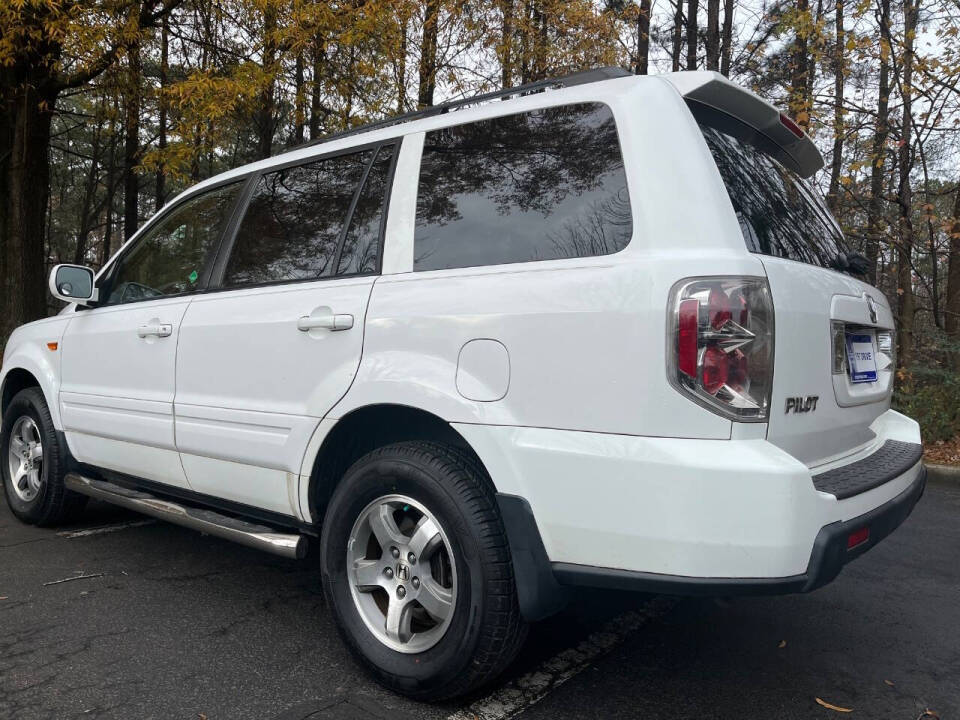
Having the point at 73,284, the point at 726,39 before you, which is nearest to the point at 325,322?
the point at 73,284

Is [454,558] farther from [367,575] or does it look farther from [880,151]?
[880,151]

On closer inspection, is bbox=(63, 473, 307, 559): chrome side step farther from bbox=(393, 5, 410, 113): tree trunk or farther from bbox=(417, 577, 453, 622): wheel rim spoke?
bbox=(393, 5, 410, 113): tree trunk

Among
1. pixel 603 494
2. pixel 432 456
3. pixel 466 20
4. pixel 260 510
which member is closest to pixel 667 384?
pixel 603 494

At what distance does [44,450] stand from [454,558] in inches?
122

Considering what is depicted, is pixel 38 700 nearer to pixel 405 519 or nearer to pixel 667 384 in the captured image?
pixel 405 519

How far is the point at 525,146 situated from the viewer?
2.55 meters

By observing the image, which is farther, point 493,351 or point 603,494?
point 493,351

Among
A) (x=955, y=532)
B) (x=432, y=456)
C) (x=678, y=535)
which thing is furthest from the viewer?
(x=955, y=532)

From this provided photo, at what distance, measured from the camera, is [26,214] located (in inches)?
426

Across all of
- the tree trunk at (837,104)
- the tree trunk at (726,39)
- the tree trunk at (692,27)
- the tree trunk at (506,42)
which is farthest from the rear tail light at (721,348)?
the tree trunk at (692,27)

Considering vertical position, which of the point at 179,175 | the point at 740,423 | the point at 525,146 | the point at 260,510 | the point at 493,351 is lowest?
the point at 260,510

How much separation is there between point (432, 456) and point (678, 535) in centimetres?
81

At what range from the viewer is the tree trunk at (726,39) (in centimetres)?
1404

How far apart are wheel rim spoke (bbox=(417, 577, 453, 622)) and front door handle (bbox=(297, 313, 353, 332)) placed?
0.91 metres
